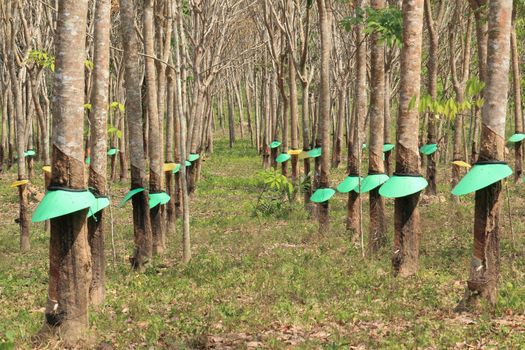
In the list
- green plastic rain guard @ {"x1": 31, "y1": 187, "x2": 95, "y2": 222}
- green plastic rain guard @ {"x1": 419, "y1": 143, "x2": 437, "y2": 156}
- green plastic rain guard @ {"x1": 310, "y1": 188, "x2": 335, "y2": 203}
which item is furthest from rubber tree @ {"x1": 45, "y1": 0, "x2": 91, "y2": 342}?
green plastic rain guard @ {"x1": 419, "y1": 143, "x2": 437, "y2": 156}

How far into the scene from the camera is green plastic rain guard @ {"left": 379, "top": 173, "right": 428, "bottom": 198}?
26.3 ft

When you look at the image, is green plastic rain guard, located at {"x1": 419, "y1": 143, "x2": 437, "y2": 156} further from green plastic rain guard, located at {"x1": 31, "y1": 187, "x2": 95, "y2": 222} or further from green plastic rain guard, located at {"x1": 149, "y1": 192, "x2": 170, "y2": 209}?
green plastic rain guard, located at {"x1": 31, "y1": 187, "x2": 95, "y2": 222}

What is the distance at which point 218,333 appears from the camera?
22.2 feet

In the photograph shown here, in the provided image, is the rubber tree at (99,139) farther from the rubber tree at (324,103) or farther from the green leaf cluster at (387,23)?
the rubber tree at (324,103)

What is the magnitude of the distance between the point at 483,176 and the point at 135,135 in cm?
555

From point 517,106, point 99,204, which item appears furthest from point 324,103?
point 517,106

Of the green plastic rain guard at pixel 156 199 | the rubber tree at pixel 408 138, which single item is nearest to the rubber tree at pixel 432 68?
the rubber tree at pixel 408 138

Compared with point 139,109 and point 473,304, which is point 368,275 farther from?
point 139,109

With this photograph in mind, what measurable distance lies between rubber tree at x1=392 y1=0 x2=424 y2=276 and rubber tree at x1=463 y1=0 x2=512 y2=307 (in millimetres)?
1551

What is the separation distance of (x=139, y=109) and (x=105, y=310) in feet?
11.7

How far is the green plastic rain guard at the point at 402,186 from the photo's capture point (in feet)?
26.3

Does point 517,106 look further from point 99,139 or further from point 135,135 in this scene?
point 99,139

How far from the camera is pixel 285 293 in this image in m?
8.23

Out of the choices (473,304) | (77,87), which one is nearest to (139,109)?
(77,87)
